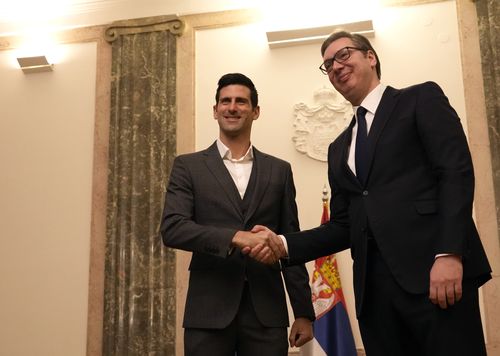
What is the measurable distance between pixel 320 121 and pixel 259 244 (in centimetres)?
302

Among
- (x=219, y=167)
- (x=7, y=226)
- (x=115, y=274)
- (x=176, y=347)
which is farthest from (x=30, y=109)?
(x=219, y=167)

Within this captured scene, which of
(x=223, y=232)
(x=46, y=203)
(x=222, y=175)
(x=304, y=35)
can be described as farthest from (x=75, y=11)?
(x=223, y=232)

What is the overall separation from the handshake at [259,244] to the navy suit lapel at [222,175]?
160mm

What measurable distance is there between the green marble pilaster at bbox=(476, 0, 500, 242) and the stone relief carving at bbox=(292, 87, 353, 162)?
1.16 meters

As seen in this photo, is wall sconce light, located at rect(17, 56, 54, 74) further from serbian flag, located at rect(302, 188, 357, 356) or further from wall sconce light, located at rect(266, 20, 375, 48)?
serbian flag, located at rect(302, 188, 357, 356)

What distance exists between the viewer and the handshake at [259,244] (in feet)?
8.39

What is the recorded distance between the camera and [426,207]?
2.22 m

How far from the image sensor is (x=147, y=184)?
18.2 ft

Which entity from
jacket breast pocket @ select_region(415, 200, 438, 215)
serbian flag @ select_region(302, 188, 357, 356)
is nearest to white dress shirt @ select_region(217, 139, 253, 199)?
jacket breast pocket @ select_region(415, 200, 438, 215)

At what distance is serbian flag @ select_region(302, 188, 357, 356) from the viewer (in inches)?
177

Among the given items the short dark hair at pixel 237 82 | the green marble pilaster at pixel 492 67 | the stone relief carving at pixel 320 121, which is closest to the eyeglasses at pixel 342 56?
the short dark hair at pixel 237 82

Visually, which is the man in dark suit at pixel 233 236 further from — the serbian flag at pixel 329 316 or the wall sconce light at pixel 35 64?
the wall sconce light at pixel 35 64

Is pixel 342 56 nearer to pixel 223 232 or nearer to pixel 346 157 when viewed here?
pixel 346 157

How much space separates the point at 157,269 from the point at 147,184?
0.77 metres
